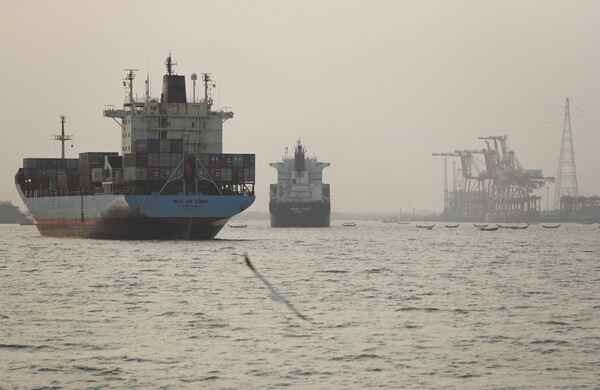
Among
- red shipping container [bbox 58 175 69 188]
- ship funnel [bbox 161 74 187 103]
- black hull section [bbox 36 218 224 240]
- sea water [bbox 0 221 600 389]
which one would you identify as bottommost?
sea water [bbox 0 221 600 389]

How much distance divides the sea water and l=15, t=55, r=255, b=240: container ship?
25.9 meters

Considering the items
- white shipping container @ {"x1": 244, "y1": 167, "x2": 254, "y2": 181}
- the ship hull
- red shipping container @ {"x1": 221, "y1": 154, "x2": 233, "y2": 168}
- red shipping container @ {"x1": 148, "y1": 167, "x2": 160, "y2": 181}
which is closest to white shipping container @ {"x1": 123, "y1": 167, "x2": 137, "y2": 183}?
red shipping container @ {"x1": 148, "y1": 167, "x2": 160, "y2": 181}

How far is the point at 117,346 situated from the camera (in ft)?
96.8

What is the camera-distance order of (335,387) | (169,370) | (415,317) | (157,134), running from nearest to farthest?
(335,387)
(169,370)
(415,317)
(157,134)

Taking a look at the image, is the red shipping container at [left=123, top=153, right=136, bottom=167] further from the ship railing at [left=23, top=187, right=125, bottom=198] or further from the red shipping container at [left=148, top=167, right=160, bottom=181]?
the ship railing at [left=23, top=187, right=125, bottom=198]

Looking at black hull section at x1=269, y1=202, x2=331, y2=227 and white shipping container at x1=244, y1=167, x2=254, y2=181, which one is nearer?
white shipping container at x1=244, y1=167, x2=254, y2=181

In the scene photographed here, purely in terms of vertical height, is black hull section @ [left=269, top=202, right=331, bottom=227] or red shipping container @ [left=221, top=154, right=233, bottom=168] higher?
red shipping container @ [left=221, top=154, right=233, bottom=168]

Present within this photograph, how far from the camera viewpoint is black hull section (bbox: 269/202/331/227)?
582 feet

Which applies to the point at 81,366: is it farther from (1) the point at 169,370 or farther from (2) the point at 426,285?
(2) the point at 426,285

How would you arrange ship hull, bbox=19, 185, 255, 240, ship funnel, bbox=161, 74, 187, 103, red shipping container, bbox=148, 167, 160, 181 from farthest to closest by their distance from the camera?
ship funnel, bbox=161, 74, 187, 103
red shipping container, bbox=148, 167, 160, 181
ship hull, bbox=19, 185, 255, 240

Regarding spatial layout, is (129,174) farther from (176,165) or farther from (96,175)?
(96,175)

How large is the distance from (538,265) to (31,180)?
233ft

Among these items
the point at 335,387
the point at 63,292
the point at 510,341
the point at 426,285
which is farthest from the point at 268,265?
the point at 335,387

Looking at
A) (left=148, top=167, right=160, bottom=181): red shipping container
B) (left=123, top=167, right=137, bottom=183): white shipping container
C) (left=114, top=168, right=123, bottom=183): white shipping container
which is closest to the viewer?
(left=148, top=167, right=160, bottom=181): red shipping container
